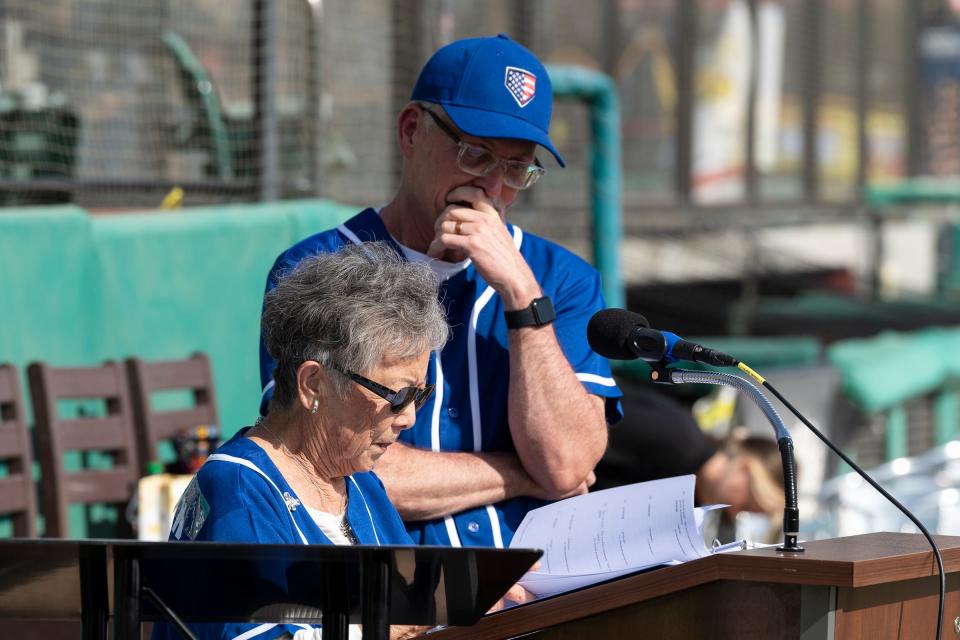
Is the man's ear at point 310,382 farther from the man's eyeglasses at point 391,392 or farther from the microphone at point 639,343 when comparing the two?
the microphone at point 639,343

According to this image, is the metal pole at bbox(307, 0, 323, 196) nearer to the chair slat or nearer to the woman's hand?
the chair slat

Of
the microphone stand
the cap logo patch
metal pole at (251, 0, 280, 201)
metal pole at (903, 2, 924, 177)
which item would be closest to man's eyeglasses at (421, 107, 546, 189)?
the cap logo patch

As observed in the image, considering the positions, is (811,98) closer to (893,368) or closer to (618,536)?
(893,368)

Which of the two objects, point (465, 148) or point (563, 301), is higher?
point (465, 148)


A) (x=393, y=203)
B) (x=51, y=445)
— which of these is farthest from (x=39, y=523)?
(x=393, y=203)

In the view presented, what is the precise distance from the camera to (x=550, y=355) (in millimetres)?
2967

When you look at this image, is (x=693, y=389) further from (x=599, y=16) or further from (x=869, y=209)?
(x=869, y=209)

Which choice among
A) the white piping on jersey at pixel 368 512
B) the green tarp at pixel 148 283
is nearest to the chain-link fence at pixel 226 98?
the green tarp at pixel 148 283

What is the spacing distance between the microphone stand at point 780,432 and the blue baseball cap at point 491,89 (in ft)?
2.30

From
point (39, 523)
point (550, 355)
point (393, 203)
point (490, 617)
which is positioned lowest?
point (39, 523)

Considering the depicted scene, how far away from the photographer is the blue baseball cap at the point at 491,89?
117 inches

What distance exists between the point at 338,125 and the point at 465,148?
17.7 ft

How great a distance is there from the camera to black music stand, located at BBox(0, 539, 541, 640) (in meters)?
1.99

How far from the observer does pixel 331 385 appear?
252 cm
